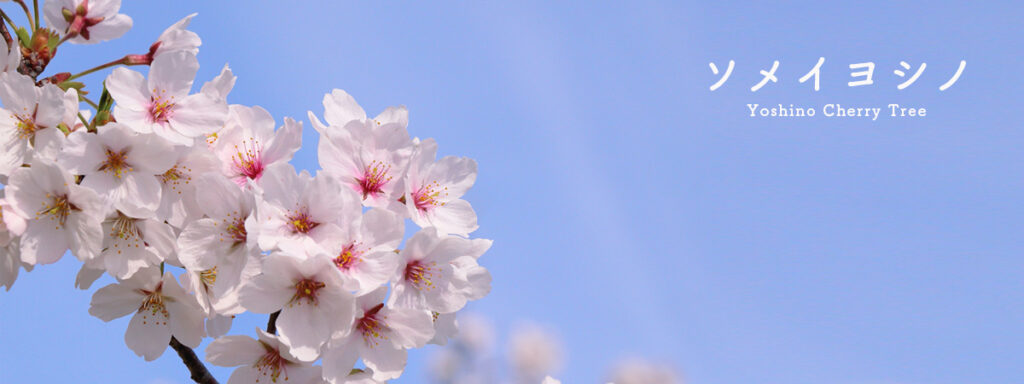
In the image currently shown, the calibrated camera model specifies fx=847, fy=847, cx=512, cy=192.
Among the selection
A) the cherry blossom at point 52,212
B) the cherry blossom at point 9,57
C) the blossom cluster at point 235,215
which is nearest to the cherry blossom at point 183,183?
the blossom cluster at point 235,215

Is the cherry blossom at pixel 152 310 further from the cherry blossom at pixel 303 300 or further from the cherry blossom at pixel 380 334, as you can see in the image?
the cherry blossom at pixel 380 334

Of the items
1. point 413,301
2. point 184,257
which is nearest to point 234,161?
point 184,257

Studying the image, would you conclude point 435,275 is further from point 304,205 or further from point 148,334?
point 148,334

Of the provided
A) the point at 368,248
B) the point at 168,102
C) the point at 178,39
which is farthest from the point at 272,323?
the point at 178,39

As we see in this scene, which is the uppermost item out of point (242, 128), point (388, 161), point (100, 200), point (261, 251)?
point (388, 161)

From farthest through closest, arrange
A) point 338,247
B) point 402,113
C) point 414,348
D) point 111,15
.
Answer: point 111,15 → point 402,113 → point 414,348 → point 338,247

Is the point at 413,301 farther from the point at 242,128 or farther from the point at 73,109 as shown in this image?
the point at 73,109

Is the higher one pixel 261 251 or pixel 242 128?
pixel 242 128
